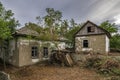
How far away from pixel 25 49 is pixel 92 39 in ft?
36.9

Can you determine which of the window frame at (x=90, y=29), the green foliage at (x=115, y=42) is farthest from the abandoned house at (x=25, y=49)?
the green foliage at (x=115, y=42)

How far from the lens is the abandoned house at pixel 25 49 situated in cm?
1484

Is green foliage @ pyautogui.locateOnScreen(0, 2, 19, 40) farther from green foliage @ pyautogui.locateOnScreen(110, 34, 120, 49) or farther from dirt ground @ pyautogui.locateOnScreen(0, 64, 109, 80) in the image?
green foliage @ pyautogui.locateOnScreen(110, 34, 120, 49)

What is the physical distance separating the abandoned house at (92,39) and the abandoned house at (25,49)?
6.67 m

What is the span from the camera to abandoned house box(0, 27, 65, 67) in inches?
584

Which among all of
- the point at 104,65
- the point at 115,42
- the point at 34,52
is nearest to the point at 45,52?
the point at 34,52

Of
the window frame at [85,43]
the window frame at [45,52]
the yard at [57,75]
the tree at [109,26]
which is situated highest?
the tree at [109,26]

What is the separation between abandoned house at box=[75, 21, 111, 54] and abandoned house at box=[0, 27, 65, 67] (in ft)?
21.9

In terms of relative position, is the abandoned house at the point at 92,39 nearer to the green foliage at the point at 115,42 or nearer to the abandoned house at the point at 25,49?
the abandoned house at the point at 25,49

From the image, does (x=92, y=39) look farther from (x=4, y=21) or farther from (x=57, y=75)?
(x=4, y=21)

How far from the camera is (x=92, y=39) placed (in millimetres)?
21172

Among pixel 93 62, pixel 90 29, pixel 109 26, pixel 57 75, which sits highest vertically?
pixel 109 26

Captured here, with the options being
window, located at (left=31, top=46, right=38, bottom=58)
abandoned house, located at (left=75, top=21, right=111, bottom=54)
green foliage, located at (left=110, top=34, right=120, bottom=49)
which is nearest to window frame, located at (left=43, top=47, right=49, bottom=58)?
window, located at (left=31, top=46, right=38, bottom=58)

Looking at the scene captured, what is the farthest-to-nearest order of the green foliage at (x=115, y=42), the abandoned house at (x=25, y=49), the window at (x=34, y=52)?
the green foliage at (x=115, y=42) → the window at (x=34, y=52) → the abandoned house at (x=25, y=49)
